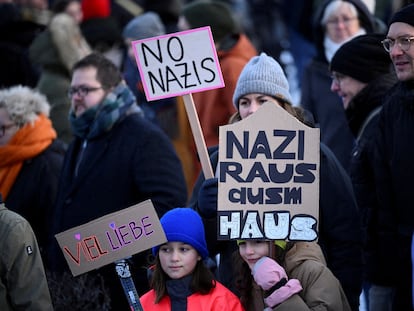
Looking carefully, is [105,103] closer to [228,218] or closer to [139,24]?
[228,218]

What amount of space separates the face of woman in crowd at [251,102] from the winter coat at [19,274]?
125cm

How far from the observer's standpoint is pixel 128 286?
5520mm

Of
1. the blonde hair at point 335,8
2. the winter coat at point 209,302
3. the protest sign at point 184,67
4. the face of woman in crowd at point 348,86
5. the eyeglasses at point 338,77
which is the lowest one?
the winter coat at point 209,302

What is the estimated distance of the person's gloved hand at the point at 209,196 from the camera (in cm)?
587

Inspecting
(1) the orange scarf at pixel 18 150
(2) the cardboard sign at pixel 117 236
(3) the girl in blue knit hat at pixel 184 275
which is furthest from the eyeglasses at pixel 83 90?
(2) the cardboard sign at pixel 117 236

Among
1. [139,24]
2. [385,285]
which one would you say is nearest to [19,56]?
[139,24]

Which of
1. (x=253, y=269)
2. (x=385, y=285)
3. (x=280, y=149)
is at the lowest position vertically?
(x=385, y=285)

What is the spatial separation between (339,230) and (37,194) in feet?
8.25

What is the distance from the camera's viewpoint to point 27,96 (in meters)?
7.90

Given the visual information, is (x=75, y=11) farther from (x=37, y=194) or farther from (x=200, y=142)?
(x=200, y=142)

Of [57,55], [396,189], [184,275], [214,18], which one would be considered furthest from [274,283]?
[57,55]

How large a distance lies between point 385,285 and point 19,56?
197 inches

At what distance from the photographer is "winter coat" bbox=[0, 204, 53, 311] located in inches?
225

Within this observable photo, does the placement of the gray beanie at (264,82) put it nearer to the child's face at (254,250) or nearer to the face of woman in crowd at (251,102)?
the face of woman in crowd at (251,102)
